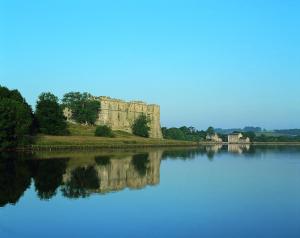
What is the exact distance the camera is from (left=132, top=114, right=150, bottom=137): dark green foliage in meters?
114

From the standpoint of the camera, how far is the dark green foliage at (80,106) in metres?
104

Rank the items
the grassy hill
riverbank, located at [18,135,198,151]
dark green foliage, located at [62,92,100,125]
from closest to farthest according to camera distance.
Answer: riverbank, located at [18,135,198,151] → the grassy hill → dark green foliage, located at [62,92,100,125]

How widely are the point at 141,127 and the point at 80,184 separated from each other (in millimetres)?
90290

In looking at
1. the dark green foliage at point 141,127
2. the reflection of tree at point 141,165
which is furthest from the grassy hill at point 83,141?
the reflection of tree at point 141,165

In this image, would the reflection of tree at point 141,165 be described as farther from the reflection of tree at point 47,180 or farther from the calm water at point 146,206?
the reflection of tree at point 47,180

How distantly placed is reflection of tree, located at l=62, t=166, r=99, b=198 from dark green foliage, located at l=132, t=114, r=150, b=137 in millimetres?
82634

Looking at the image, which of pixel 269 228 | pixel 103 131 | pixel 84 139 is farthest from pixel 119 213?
pixel 103 131

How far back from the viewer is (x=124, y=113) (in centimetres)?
12025

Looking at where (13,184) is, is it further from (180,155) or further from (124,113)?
(124,113)

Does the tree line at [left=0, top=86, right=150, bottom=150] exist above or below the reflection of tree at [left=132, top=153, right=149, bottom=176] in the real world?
above

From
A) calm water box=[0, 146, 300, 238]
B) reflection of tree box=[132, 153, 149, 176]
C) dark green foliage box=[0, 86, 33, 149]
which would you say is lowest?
calm water box=[0, 146, 300, 238]

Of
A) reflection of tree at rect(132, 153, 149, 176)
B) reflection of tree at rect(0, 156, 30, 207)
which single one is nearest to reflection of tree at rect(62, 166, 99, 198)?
reflection of tree at rect(0, 156, 30, 207)

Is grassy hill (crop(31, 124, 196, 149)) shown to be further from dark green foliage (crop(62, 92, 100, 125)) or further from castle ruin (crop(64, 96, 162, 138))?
castle ruin (crop(64, 96, 162, 138))

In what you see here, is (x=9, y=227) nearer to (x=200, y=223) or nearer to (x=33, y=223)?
(x=33, y=223)
